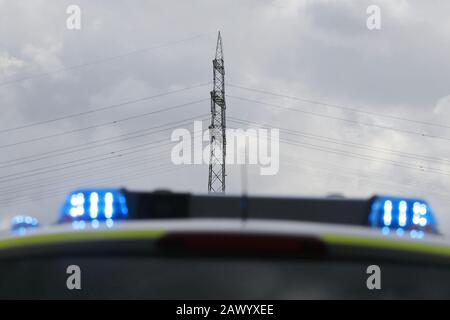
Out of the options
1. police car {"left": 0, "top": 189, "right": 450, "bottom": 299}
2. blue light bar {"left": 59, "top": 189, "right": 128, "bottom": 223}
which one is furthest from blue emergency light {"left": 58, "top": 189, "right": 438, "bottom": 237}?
police car {"left": 0, "top": 189, "right": 450, "bottom": 299}

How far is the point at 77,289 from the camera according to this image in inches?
158

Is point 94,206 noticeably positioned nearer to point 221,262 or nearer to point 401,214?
point 401,214

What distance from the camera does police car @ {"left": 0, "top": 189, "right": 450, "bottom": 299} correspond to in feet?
12.0

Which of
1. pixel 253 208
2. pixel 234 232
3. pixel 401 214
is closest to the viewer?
pixel 234 232

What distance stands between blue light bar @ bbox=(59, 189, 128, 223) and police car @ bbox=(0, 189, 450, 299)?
185 centimetres

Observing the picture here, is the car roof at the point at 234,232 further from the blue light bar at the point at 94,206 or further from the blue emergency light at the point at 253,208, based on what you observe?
the blue emergency light at the point at 253,208

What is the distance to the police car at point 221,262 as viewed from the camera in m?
3.67

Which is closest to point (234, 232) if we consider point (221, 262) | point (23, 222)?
point (221, 262)

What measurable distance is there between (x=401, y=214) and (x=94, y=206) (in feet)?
5.67

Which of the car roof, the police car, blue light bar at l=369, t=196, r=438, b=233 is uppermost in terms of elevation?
blue light bar at l=369, t=196, r=438, b=233

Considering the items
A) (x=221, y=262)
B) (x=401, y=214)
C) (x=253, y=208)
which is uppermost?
(x=253, y=208)

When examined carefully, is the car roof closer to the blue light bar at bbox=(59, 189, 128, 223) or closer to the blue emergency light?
the blue light bar at bbox=(59, 189, 128, 223)

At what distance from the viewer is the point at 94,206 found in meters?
6.09
